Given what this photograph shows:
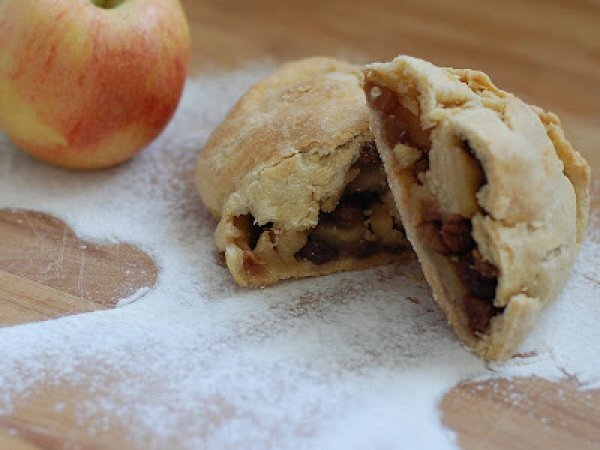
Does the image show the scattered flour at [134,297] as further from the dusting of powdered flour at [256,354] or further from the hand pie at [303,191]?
the hand pie at [303,191]

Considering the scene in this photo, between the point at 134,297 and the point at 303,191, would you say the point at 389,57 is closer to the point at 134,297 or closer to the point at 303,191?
the point at 303,191

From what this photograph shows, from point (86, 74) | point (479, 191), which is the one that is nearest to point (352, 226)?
point (479, 191)

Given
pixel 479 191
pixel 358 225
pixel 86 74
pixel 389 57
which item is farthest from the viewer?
pixel 389 57

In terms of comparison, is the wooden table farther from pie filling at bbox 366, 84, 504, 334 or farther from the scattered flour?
pie filling at bbox 366, 84, 504, 334

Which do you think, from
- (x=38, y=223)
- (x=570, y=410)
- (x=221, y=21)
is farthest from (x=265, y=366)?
(x=221, y=21)

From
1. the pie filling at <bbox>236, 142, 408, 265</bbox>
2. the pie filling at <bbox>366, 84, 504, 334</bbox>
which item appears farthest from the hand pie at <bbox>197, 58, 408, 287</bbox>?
the pie filling at <bbox>366, 84, 504, 334</bbox>
